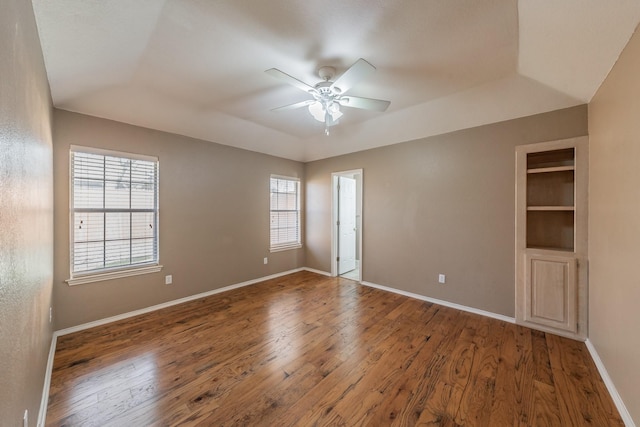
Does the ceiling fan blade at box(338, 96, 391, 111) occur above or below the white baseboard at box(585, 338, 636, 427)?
above

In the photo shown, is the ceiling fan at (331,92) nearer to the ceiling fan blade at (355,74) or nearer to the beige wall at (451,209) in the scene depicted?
the ceiling fan blade at (355,74)

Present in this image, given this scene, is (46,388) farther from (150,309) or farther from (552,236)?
(552,236)

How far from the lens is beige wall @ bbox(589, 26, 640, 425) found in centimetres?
152

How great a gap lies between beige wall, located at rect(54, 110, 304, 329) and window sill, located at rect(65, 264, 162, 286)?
0.18 ft

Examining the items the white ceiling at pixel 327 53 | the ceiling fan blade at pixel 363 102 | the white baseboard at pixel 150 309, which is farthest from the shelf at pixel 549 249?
the white baseboard at pixel 150 309

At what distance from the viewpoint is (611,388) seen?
5.95ft

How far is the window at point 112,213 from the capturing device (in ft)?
9.16

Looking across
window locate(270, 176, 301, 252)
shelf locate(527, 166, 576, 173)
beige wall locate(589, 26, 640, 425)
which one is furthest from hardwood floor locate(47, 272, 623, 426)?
window locate(270, 176, 301, 252)

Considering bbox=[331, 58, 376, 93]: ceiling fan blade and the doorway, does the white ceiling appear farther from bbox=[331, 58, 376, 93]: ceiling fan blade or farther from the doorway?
the doorway

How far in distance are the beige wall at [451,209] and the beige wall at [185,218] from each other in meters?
1.86

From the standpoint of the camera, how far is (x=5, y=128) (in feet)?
3.10

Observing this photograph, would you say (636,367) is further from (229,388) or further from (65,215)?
(65,215)

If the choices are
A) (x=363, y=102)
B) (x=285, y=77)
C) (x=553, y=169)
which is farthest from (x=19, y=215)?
(x=553, y=169)

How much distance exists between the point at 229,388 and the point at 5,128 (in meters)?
1.97
